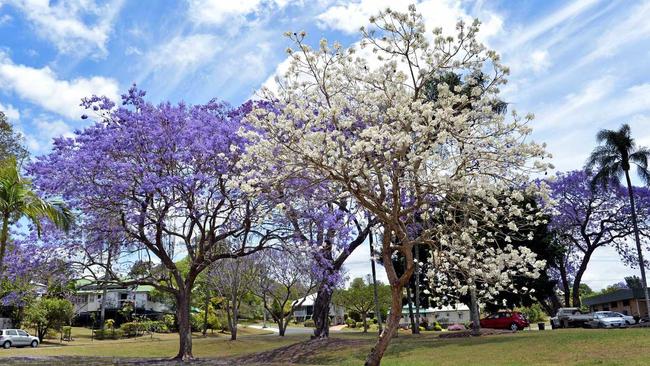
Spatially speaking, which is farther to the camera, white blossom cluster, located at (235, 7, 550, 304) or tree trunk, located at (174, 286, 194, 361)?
tree trunk, located at (174, 286, 194, 361)

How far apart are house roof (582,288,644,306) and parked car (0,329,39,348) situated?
46119mm

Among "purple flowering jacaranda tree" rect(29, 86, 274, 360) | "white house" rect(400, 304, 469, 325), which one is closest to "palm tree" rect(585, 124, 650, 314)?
"purple flowering jacaranda tree" rect(29, 86, 274, 360)

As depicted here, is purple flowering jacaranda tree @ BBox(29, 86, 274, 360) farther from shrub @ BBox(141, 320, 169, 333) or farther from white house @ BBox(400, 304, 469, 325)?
white house @ BBox(400, 304, 469, 325)

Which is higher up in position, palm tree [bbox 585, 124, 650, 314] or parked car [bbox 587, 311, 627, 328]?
palm tree [bbox 585, 124, 650, 314]

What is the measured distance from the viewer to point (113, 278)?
21.3 metres

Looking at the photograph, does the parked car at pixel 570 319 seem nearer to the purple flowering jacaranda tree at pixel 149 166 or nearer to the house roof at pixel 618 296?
the house roof at pixel 618 296

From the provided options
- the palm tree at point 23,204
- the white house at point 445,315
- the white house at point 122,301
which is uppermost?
→ the palm tree at point 23,204

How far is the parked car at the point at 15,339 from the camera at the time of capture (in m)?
34.9

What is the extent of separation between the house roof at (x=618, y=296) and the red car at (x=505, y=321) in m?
17.2

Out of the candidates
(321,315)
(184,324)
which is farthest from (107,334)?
(184,324)

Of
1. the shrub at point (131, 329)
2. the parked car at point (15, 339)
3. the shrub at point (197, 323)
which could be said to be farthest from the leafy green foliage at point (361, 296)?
the parked car at point (15, 339)

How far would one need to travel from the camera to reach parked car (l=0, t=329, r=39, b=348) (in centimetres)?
3488

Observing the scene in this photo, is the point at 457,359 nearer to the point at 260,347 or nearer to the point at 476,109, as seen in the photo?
the point at 476,109

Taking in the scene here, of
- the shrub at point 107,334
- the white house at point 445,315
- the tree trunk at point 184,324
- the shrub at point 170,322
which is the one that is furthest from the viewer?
the white house at point 445,315
